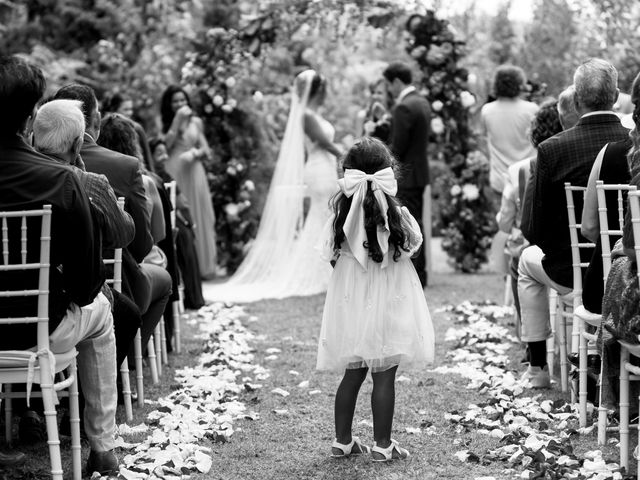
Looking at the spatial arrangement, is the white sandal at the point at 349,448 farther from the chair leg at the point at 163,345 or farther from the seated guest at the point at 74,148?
the chair leg at the point at 163,345

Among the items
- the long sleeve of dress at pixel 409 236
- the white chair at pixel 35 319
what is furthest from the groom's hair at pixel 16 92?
the long sleeve of dress at pixel 409 236

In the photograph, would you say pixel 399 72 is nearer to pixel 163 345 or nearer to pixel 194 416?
pixel 163 345

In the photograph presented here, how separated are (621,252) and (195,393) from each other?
103 inches

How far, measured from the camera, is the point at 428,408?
5484mm

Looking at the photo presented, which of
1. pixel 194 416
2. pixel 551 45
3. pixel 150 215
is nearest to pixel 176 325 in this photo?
pixel 150 215

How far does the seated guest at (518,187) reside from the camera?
598cm

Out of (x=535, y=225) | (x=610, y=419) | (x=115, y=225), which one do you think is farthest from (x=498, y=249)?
(x=115, y=225)

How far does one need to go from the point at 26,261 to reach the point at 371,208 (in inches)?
57.7

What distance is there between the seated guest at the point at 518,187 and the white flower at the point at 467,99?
440 centimetres

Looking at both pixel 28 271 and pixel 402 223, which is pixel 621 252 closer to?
pixel 402 223

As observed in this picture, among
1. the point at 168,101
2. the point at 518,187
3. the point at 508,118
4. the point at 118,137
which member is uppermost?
the point at 168,101

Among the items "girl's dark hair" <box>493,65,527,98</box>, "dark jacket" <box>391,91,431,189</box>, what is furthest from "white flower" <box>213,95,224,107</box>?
"girl's dark hair" <box>493,65,527,98</box>

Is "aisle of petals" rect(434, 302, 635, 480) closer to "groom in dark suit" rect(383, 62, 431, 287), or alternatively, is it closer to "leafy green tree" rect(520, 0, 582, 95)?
"groom in dark suit" rect(383, 62, 431, 287)

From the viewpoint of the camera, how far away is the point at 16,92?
3799 mm
